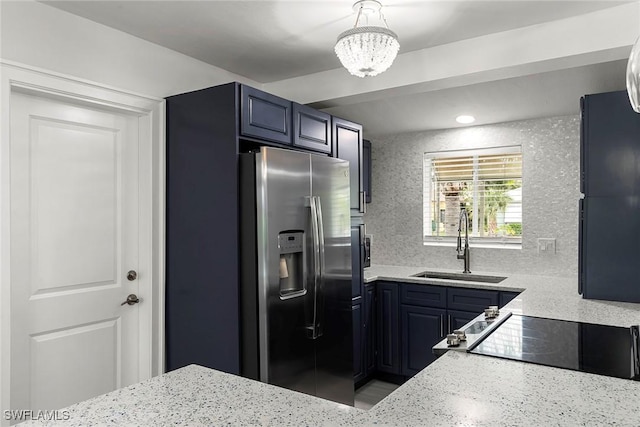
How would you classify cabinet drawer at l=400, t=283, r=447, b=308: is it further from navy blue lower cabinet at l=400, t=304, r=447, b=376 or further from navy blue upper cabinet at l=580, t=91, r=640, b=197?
navy blue upper cabinet at l=580, t=91, r=640, b=197

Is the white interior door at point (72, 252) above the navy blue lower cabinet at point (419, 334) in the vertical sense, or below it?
above

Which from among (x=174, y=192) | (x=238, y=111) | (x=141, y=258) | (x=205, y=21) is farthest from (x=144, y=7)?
(x=141, y=258)

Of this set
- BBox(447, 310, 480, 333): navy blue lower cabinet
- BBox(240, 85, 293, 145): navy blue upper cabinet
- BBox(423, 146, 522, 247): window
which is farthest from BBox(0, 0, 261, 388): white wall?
BBox(423, 146, 522, 247): window

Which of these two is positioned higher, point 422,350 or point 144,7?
point 144,7

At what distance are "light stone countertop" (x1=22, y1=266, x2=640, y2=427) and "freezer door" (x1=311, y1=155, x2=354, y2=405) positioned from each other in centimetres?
139

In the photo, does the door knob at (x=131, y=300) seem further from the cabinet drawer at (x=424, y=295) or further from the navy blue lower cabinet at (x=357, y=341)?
the cabinet drawer at (x=424, y=295)

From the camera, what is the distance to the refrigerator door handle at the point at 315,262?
269 cm

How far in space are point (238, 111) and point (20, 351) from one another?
154cm

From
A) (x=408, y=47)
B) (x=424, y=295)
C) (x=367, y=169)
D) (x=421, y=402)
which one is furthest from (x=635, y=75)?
(x=367, y=169)

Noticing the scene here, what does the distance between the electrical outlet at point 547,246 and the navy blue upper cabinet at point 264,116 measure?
2.19 m

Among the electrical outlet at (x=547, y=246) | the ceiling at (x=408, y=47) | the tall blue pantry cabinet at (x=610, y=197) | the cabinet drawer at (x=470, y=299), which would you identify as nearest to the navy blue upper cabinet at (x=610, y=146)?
the tall blue pantry cabinet at (x=610, y=197)

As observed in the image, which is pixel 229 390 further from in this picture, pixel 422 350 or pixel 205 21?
pixel 422 350

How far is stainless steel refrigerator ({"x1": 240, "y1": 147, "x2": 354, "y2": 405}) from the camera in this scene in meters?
2.42

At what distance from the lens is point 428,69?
2.78 meters
